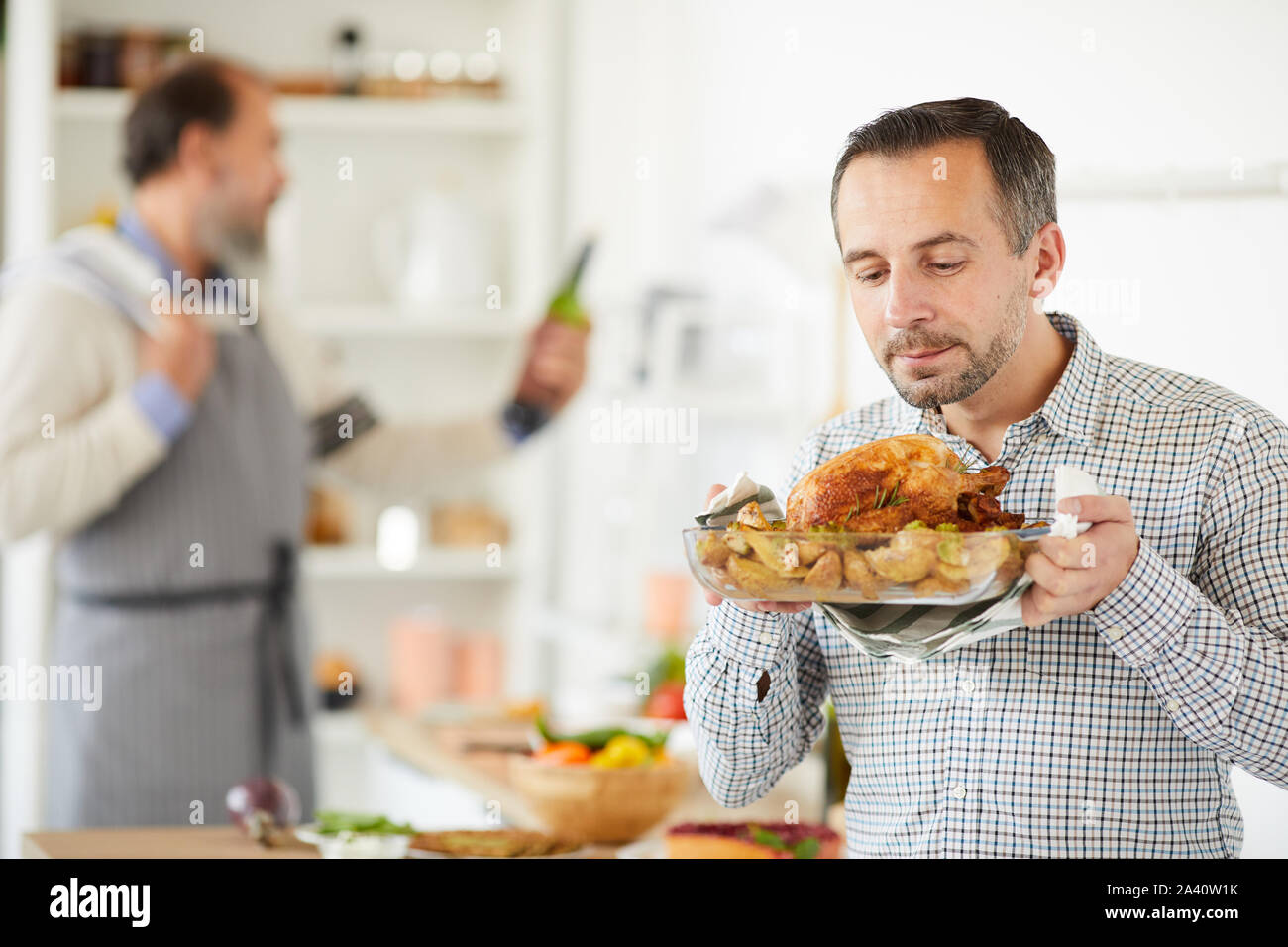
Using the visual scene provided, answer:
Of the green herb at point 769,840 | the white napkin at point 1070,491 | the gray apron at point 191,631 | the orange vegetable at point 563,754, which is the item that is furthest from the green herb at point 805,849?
the gray apron at point 191,631

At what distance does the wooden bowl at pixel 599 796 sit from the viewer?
5.16ft

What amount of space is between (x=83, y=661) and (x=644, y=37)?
1932 mm

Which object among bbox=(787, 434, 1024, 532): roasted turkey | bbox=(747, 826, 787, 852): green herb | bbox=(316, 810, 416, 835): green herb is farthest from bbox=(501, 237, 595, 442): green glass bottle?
bbox=(787, 434, 1024, 532): roasted turkey

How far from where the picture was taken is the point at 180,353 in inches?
81.7

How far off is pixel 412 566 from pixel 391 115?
3.58 feet

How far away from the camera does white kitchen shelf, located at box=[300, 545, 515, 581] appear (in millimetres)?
3381

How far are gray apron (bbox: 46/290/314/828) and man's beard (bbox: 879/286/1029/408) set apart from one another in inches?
60.3

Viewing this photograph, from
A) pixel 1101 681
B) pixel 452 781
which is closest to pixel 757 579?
pixel 1101 681

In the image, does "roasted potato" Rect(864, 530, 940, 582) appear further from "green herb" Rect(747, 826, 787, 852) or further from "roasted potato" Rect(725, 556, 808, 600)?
"green herb" Rect(747, 826, 787, 852)

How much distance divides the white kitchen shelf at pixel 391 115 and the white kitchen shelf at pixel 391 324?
0.44 metres

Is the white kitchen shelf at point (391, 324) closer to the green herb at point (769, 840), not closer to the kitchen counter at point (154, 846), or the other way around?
the kitchen counter at point (154, 846)
